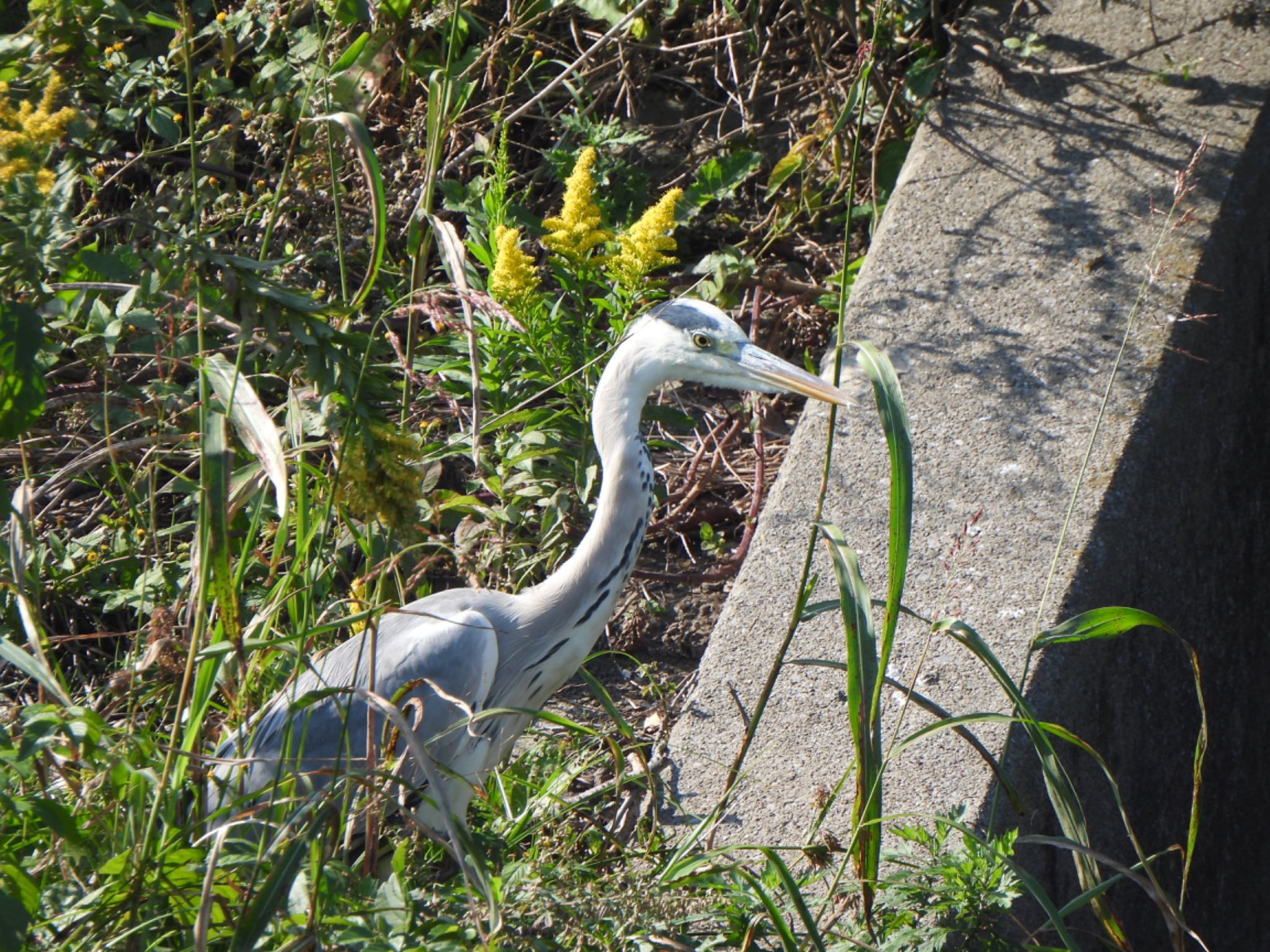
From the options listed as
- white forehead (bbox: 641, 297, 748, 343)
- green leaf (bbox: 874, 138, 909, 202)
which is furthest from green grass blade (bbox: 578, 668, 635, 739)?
green leaf (bbox: 874, 138, 909, 202)

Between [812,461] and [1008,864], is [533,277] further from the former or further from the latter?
[1008,864]

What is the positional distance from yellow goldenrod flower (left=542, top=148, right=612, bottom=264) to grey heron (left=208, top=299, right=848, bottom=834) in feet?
1.15

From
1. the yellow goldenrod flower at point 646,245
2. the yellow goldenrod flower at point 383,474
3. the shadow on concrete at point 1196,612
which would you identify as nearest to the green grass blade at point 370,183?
the yellow goldenrod flower at point 383,474

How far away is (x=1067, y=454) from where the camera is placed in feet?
8.03

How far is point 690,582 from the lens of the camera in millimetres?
3000

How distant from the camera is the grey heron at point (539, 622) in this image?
233 cm

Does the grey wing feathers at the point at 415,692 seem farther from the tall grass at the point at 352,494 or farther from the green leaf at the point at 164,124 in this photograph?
the green leaf at the point at 164,124

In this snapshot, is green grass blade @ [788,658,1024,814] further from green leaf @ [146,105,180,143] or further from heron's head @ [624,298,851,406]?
green leaf @ [146,105,180,143]

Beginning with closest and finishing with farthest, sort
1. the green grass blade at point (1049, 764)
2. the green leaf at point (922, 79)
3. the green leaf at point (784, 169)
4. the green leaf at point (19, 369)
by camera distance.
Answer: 1. the green leaf at point (19, 369)
2. the green grass blade at point (1049, 764)
3. the green leaf at point (922, 79)
4. the green leaf at point (784, 169)

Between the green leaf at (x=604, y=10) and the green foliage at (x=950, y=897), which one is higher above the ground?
the green leaf at (x=604, y=10)

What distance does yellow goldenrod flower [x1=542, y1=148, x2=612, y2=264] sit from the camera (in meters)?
2.67

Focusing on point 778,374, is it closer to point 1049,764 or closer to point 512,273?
point 512,273

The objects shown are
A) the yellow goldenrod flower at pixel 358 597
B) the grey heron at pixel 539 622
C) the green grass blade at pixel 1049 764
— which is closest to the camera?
the green grass blade at pixel 1049 764

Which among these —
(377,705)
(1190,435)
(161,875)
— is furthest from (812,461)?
(161,875)
